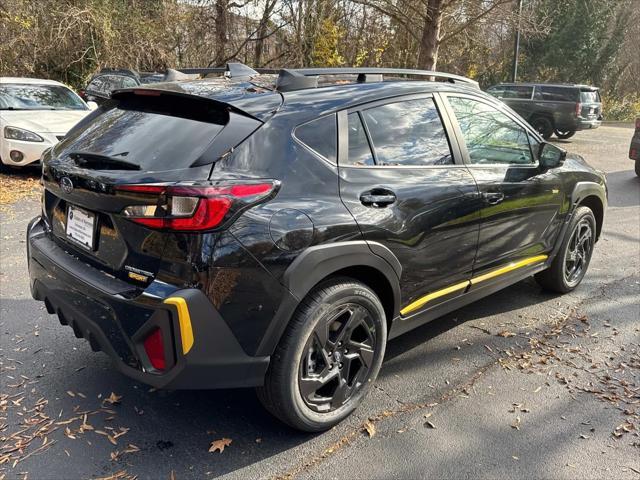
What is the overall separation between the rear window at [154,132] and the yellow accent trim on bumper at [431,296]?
1518 millimetres

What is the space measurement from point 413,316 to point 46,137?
7.21 metres

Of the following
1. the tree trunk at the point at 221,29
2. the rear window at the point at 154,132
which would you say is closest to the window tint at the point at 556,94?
the tree trunk at the point at 221,29

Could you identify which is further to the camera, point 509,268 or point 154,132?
point 509,268

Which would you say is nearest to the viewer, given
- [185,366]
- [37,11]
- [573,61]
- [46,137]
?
[185,366]

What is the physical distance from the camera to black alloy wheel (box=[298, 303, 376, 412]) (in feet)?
9.01

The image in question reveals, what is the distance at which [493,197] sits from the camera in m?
3.64

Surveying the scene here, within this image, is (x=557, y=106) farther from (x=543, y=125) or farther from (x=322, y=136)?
(x=322, y=136)

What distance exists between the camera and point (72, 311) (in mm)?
2684

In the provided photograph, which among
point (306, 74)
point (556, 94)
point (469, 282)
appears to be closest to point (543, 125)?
point (556, 94)

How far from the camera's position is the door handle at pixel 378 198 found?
9.33ft

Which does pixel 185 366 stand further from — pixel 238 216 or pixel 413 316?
pixel 413 316

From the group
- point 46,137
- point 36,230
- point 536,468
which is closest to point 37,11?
point 46,137

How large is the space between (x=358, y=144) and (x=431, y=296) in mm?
1077

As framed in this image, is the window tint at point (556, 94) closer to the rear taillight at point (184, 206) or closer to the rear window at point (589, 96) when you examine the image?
the rear window at point (589, 96)
